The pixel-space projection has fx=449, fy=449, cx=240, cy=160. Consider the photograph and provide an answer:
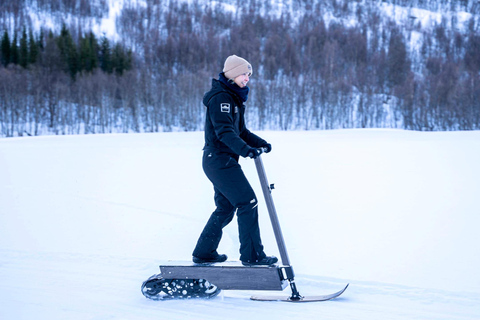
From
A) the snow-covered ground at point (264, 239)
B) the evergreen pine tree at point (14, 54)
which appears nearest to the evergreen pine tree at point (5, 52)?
the evergreen pine tree at point (14, 54)

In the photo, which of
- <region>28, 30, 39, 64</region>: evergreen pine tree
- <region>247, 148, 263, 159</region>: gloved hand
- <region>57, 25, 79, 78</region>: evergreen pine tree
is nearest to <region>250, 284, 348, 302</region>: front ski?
<region>247, 148, 263, 159</region>: gloved hand

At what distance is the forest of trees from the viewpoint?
44.9m

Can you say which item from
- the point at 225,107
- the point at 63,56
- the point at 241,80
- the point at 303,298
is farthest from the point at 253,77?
the point at 303,298

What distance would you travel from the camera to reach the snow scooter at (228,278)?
3287 mm

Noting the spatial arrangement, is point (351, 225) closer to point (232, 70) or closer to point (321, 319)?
point (321, 319)

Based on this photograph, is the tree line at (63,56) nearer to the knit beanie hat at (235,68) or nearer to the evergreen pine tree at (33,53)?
the evergreen pine tree at (33,53)

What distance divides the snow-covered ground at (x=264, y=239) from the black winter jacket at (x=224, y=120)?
1170mm

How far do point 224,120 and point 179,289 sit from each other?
1.35 meters

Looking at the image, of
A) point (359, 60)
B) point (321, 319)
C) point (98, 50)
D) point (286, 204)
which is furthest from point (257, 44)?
point (321, 319)

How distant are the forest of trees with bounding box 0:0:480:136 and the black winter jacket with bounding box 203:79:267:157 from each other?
136 ft

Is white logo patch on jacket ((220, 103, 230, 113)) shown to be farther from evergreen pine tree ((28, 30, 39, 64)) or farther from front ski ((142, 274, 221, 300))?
evergreen pine tree ((28, 30, 39, 64))

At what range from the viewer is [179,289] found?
11.3ft

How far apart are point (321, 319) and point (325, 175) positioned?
6.84m

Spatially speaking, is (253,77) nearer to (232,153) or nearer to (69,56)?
(69,56)
